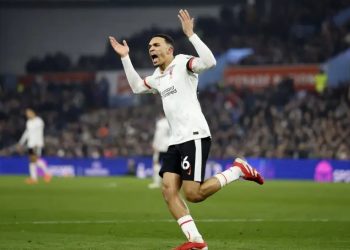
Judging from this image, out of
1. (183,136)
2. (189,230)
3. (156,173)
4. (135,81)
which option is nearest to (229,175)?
(183,136)

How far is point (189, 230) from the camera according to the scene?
10.1 meters

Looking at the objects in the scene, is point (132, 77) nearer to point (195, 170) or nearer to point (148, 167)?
point (195, 170)

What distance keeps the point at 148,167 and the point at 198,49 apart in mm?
27262

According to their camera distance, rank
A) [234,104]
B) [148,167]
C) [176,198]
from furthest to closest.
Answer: [234,104], [148,167], [176,198]

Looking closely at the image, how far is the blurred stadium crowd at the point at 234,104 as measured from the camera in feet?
120

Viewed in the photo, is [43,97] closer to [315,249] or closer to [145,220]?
[145,220]

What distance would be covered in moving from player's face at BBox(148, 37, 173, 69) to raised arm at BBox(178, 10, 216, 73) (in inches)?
18.5

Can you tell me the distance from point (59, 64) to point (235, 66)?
10.2 m

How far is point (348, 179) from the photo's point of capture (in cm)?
3250

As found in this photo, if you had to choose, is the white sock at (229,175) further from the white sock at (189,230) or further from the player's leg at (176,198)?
the white sock at (189,230)

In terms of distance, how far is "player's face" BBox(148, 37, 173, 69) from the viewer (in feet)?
34.5

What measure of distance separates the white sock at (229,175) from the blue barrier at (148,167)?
21.9 metres

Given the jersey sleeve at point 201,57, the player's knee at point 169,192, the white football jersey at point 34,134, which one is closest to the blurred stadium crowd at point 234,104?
the white football jersey at point 34,134

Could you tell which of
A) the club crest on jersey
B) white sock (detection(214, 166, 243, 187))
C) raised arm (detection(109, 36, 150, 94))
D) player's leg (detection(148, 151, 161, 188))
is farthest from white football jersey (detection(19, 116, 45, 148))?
the club crest on jersey
